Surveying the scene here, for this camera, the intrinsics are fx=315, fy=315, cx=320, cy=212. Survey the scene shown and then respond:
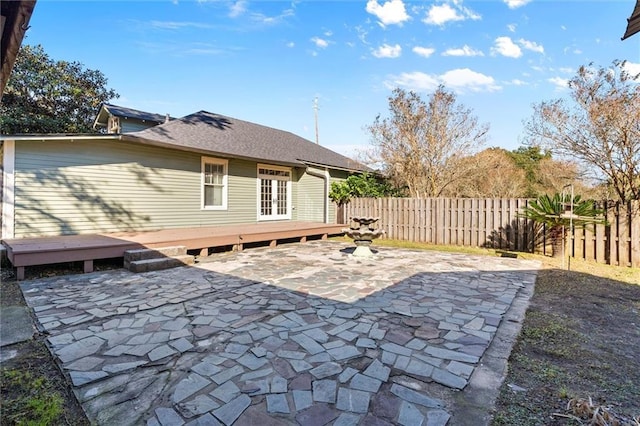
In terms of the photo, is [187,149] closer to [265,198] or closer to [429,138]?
[265,198]

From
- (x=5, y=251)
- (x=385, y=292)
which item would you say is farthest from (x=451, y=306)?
(x=5, y=251)

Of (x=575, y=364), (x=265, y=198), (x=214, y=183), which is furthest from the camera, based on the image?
(x=265, y=198)

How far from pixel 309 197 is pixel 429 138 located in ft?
16.7

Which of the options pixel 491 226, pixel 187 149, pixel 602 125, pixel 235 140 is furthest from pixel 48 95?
pixel 602 125

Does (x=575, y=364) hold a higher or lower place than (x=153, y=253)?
lower

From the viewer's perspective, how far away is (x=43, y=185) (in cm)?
670

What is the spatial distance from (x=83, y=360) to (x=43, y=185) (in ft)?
19.5

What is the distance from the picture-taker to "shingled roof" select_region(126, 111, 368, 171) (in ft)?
28.5

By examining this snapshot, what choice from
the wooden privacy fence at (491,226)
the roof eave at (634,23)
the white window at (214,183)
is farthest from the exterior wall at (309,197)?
the roof eave at (634,23)

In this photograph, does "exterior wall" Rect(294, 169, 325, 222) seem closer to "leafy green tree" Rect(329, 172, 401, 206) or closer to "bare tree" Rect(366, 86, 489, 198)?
"leafy green tree" Rect(329, 172, 401, 206)

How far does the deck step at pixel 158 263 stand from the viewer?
5.77 m

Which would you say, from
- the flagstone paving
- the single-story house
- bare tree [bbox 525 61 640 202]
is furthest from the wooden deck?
bare tree [bbox 525 61 640 202]

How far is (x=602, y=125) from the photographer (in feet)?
24.1

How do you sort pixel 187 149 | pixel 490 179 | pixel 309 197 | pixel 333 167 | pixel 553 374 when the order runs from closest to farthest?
pixel 553 374
pixel 187 149
pixel 333 167
pixel 309 197
pixel 490 179
